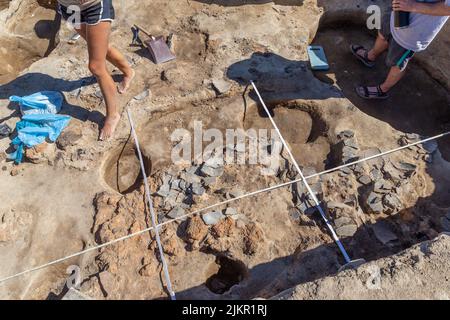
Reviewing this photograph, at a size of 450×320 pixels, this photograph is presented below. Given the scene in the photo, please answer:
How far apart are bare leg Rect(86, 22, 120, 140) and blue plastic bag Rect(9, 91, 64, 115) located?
0.65 metres

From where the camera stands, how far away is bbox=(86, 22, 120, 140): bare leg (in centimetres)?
309

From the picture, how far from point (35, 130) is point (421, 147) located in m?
3.90

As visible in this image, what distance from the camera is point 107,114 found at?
12.4 feet

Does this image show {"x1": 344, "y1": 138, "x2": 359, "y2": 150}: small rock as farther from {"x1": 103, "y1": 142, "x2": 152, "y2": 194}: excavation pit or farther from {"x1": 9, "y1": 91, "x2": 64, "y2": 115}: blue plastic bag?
{"x1": 9, "y1": 91, "x2": 64, "y2": 115}: blue plastic bag

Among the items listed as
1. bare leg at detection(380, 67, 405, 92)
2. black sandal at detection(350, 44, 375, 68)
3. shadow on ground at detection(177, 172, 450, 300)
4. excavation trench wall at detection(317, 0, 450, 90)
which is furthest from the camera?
black sandal at detection(350, 44, 375, 68)

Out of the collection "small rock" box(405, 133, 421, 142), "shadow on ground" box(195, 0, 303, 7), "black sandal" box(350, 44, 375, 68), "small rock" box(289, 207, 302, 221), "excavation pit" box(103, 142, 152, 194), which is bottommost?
"excavation pit" box(103, 142, 152, 194)

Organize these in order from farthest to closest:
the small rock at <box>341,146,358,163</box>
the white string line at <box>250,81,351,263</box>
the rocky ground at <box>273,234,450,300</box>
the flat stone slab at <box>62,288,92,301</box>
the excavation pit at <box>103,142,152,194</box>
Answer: the excavation pit at <box>103,142,152,194</box>
the small rock at <box>341,146,358,163</box>
the white string line at <box>250,81,351,263</box>
the flat stone slab at <box>62,288,92,301</box>
the rocky ground at <box>273,234,450,300</box>

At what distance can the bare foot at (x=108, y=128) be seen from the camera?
3750mm

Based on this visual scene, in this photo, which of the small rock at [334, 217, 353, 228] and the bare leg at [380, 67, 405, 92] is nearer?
the small rock at [334, 217, 353, 228]

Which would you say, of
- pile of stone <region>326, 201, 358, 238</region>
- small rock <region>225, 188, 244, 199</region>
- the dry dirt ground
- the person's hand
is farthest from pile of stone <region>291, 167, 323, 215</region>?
the person's hand

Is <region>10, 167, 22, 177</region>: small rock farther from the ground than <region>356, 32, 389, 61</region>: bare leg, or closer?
closer

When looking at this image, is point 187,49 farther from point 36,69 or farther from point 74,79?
point 36,69

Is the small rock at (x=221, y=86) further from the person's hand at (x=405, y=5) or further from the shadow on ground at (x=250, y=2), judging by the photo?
the person's hand at (x=405, y=5)

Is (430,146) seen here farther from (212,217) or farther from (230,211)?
(212,217)
